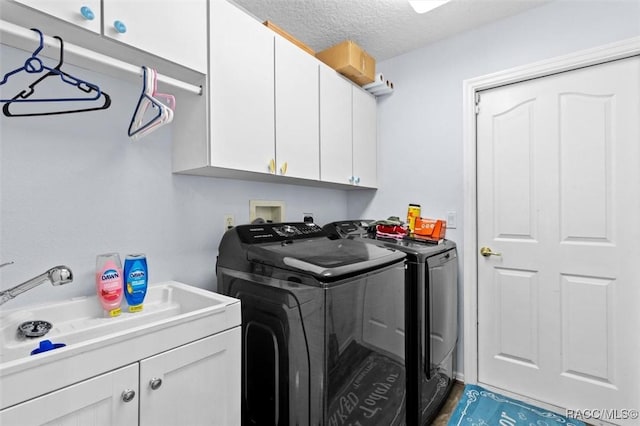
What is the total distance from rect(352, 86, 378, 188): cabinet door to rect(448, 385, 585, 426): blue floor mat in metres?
1.69

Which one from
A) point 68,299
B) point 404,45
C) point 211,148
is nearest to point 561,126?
point 404,45

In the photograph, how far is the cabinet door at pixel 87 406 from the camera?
730mm

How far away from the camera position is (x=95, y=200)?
1.29 metres

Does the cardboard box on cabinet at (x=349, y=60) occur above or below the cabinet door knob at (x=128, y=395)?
above

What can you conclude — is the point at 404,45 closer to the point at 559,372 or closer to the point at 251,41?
the point at 251,41

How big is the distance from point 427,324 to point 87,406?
158 centimetres

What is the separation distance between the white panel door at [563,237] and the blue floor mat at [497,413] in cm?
10

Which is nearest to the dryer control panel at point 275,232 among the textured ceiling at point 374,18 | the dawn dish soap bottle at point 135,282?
the dawn dish soap bottle at point 135,282

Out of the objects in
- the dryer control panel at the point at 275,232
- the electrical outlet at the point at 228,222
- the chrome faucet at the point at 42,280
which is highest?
the electrical outlet at the point at 228,222

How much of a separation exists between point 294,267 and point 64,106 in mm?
1132

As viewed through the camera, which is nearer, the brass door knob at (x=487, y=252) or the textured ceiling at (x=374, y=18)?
the textured ceiling at (x=374, y=18)

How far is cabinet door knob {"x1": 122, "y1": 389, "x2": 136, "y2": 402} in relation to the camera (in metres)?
0.89

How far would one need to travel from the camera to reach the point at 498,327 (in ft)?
7.04

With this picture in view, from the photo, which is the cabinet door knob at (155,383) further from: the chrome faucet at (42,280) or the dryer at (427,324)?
the dryer at (427,324)
